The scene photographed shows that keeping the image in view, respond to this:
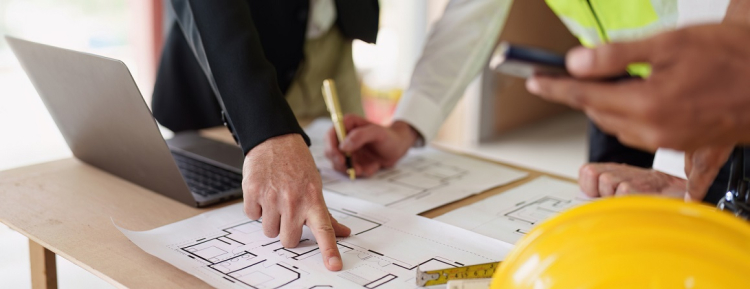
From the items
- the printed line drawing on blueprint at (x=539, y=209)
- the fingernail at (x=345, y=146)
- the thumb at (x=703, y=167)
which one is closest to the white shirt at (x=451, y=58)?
the fingernail at (x=345, y=146)

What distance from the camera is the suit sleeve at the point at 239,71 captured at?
89 centimetres

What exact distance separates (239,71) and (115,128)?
8.4 inches

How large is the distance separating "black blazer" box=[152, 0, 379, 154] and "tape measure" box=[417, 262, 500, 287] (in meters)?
0.31

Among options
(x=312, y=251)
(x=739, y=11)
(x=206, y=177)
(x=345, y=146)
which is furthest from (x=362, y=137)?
(x=739, y=11)

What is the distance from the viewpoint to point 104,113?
37.4 inches

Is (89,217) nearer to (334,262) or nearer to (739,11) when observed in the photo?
(334,262)

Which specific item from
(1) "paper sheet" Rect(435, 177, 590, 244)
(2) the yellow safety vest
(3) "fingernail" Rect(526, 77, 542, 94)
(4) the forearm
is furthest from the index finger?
(2) the yellow safety vest

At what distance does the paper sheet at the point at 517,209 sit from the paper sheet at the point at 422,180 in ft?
0.15

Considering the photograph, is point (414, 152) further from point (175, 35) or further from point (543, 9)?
point (543, 9)

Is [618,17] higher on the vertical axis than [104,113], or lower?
higher

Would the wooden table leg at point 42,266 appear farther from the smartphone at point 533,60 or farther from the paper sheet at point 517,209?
the smartphone at point 533,60

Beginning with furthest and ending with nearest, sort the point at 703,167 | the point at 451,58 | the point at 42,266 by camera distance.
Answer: the point at 451,58 → the point at 42,266 → the point at 703,167

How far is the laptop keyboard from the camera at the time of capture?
3.30ft

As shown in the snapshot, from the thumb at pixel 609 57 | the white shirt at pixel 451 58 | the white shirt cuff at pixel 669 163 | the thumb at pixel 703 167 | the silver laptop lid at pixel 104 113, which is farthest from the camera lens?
the white shirt at pixel 451 58
